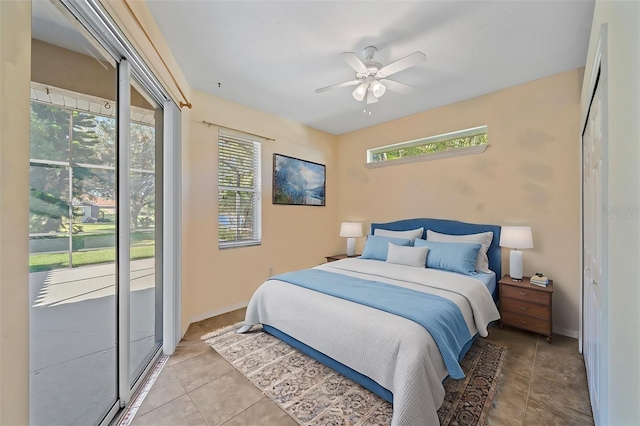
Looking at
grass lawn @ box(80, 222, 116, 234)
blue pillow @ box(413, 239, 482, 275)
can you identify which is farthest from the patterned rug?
grass lawn @ box(80, 222, 116, 234)

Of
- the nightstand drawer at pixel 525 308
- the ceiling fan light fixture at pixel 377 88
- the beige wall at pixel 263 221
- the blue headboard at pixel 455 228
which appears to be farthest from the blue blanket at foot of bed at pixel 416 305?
the ceiling fan light fixture at pixel 377 88

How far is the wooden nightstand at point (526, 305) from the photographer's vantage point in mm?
2486

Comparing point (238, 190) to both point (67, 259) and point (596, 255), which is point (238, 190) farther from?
point (596, 255)

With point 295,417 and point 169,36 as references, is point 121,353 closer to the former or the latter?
point 295,417

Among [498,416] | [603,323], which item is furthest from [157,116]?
[498,416]

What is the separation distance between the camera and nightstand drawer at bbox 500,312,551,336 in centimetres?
250

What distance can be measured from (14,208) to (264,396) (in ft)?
5.79

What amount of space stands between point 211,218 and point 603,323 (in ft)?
11.0

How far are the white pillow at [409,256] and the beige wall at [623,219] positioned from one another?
1.92m

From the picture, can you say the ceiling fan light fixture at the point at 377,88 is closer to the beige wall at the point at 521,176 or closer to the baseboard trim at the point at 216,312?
the beige wall at the point at 521,176

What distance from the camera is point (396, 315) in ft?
5.74

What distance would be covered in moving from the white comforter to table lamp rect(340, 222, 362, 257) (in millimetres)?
1307

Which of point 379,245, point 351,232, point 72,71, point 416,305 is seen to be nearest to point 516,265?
point 379,245

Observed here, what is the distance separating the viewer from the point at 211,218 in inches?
126
